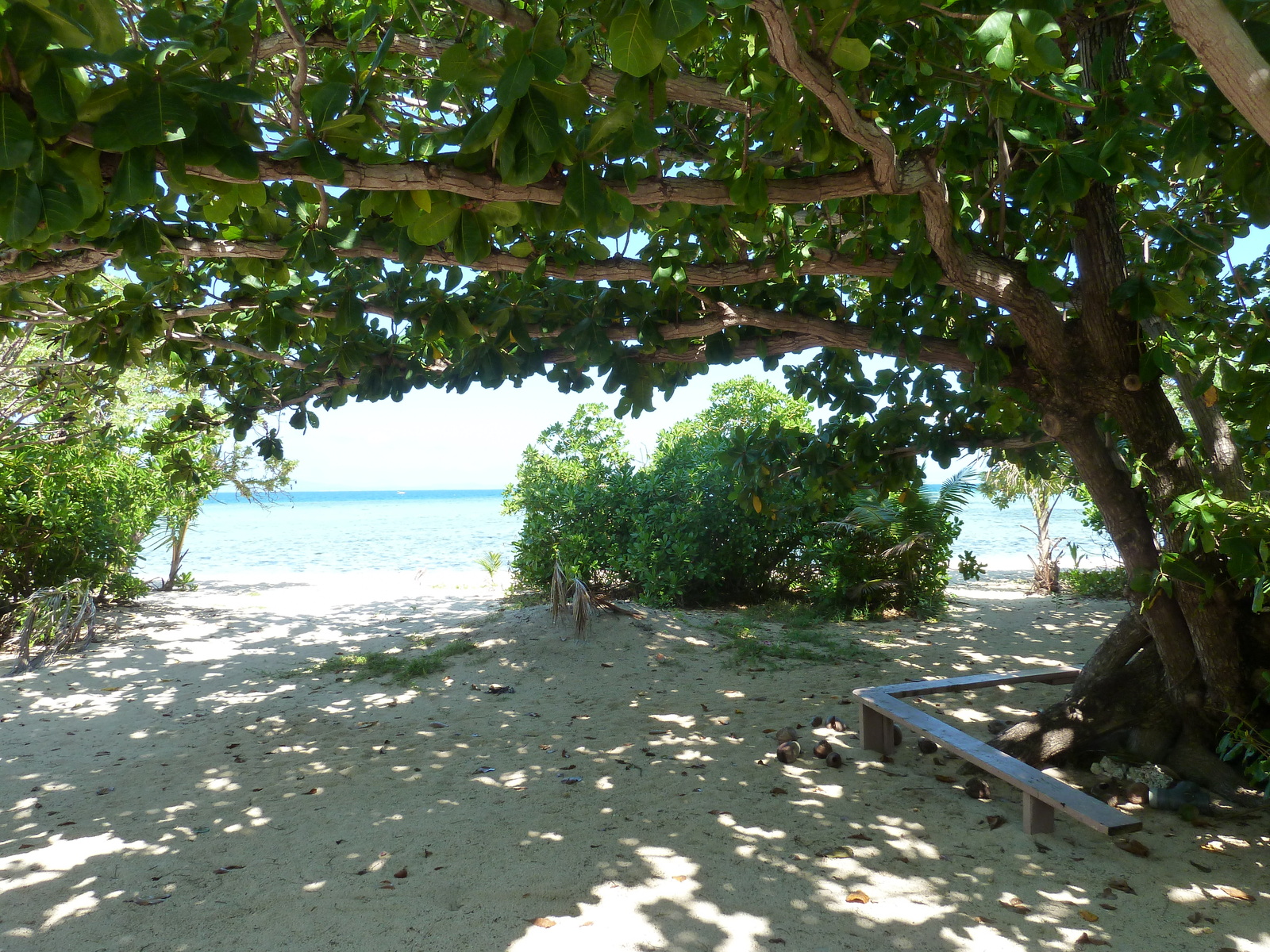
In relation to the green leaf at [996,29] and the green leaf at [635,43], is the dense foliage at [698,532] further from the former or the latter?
the green leaf at [635,43]

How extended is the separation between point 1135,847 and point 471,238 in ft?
12.8

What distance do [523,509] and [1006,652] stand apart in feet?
21.3

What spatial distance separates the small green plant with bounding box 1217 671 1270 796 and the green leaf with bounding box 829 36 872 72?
349 centimetres

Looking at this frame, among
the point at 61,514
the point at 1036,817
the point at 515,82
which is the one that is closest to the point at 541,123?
the point at 515,82

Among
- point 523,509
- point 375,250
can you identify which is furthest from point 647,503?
point 375,250

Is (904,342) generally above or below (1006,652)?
above

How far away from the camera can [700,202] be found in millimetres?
2943

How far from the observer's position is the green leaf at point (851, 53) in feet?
7.63

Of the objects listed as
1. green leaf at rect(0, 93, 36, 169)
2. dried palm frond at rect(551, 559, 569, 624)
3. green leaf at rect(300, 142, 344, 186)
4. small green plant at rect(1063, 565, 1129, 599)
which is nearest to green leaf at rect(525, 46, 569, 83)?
green leaf at rect(300, 142, 344, 186)

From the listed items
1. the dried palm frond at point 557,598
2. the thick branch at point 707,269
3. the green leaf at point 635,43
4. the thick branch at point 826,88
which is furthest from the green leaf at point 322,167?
the dried palm frond at point 557,598

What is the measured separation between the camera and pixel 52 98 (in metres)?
1.64

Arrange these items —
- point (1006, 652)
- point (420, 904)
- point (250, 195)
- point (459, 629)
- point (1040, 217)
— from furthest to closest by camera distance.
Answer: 1. point (459, 629)
2. point (1006, 652)
3. point (1040, 217)
4. point (420, 904)
5. point (250, 195)

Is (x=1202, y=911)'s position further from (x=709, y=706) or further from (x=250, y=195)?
(x=250, y=195)

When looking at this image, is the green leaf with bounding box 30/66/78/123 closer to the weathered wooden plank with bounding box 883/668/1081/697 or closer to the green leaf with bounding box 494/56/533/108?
the green leaf with bounding box 494/56/533/108
